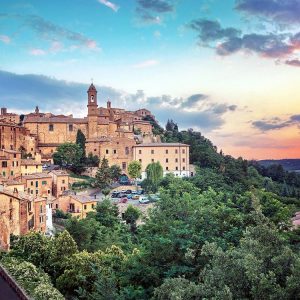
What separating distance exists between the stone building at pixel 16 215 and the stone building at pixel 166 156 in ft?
82.8

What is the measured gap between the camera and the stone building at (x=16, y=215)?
84.1ft

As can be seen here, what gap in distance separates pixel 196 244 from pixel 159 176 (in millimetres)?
41131

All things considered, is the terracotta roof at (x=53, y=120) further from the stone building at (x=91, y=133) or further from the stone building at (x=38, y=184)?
the stone building at (x=38, y=184)

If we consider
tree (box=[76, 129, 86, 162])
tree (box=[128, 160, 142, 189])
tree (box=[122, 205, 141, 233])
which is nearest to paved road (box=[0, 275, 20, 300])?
tree (box=[122, 205, 141, 233])

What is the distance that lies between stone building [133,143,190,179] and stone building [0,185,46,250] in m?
25.2

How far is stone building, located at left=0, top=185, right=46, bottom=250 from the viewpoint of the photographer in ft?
84.1

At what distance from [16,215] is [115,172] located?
2546 cm

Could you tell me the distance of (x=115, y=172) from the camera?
52625 mm

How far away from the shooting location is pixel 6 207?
2670cm

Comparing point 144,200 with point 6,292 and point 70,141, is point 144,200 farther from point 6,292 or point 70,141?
point 6,292

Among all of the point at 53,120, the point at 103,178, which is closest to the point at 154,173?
the point at 103,178

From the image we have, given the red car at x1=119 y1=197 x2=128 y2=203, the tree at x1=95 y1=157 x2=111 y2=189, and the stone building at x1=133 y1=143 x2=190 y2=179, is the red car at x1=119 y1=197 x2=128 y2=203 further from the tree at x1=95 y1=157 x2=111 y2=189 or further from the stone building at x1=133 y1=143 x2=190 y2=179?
the stone building at x1=133 y1=143 x2=190 y2=179

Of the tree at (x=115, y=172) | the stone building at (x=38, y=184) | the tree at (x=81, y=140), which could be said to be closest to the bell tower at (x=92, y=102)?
the tree at (x=81, y=140)

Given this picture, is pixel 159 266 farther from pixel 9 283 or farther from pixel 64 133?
pixel 64 133
